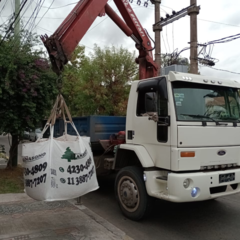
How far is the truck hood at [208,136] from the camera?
4.49 meters

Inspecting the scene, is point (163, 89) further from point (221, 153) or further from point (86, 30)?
point (86, 30)

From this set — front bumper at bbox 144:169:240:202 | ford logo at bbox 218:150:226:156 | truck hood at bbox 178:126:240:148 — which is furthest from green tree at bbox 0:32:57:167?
ford logo at bbox 218:150:226:156

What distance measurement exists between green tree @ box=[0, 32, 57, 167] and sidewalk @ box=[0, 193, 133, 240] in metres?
2.34

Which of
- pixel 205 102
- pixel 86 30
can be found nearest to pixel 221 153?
pixel 205 102

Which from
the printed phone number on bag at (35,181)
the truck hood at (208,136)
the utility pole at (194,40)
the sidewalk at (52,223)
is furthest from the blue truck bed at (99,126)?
the utility pole at (194,40)

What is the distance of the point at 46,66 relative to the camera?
7.95 meters

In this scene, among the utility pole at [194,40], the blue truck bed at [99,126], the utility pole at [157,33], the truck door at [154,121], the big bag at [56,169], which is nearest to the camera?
the big bag at [56,169]

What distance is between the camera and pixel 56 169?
4016 mm

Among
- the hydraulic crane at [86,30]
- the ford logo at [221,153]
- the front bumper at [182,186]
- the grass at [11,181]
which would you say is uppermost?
the hydraulic crane at [86,30]

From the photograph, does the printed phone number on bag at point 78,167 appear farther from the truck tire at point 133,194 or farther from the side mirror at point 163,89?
the side mirror at point 163,89

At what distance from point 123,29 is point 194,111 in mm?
3540

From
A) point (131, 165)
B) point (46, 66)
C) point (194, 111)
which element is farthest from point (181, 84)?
point (46, 66)

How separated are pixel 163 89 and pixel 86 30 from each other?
2417mm

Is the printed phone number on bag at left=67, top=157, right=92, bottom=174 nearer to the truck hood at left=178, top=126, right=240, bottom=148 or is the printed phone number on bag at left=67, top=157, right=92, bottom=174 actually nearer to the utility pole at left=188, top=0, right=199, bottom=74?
the truck hood at left=178, top=126, right=240, bottom=148
